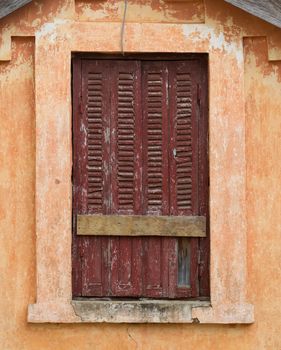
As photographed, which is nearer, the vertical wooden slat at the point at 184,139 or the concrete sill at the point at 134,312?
the concrete sill at the point at 134,312

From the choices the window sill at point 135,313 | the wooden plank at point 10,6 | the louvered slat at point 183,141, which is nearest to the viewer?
the wooden plank at point 10,6

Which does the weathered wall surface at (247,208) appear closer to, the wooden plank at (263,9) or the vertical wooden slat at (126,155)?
the wooden plank at (263,9)

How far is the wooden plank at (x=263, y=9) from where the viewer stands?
870 cm

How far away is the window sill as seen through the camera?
899 cm

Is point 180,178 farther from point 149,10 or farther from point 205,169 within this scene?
point 149,10

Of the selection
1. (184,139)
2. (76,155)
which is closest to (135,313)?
(76,155)

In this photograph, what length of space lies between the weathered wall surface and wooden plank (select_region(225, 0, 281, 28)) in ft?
0.97

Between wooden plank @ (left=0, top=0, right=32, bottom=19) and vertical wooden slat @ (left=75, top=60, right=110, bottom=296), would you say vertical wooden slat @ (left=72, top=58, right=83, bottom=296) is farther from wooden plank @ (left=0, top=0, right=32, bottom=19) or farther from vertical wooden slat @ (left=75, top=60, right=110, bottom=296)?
wooden plank @ (left=0, top=0, right=32, bottom=19)

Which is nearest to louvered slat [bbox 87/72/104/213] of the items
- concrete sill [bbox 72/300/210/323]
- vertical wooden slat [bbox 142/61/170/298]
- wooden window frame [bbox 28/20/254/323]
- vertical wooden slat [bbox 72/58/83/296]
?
vertical wooden slat [bbox 72/58/83/296]

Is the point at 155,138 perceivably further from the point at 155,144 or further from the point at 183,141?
the point at 183,141

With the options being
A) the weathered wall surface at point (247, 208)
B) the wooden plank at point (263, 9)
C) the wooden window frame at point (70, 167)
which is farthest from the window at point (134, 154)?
the wooden plank at point (263, 9)

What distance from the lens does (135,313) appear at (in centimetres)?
901

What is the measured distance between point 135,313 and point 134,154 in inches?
56.3

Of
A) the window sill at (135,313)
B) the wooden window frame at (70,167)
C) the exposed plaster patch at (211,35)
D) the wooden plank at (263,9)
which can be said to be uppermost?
the wooden plank at (263,9)
